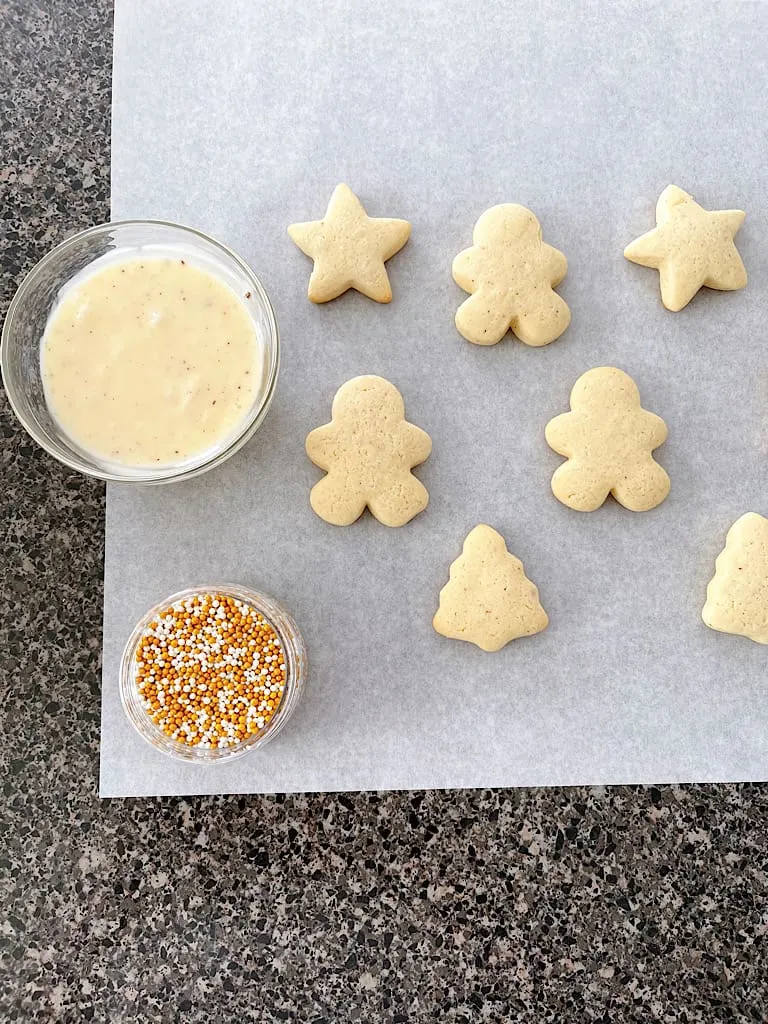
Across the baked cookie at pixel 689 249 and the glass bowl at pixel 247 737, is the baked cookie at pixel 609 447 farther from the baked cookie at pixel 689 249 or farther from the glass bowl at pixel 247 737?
the glass bowl at pixel 247 737

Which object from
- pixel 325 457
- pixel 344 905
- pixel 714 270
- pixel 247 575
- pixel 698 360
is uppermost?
pixel 714 270

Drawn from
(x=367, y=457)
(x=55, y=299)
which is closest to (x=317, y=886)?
(x=367, y=457)

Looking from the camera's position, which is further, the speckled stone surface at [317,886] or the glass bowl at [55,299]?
the speckled stone surface at [317,886]

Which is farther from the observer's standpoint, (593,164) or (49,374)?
(593,164)

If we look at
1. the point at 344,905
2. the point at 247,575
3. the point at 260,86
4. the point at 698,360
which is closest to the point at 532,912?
the point at 344,905

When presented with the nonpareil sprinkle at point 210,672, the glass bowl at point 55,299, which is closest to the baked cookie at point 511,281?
the glass bowl at point 55,299

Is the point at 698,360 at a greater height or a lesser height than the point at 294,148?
lesser

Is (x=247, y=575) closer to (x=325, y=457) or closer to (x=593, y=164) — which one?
(x=325, y=457)
